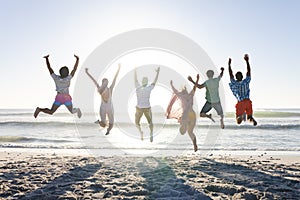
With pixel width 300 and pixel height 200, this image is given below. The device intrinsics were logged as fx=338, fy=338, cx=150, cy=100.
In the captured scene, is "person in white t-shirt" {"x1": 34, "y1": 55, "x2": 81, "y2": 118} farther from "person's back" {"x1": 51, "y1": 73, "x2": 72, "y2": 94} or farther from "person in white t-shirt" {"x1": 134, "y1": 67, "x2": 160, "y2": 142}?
"person in white t-shirt" {"x1": 134, "y1": 67, "x2": 160, "y2": 142}

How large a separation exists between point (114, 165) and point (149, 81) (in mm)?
3103

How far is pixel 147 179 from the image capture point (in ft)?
29.5

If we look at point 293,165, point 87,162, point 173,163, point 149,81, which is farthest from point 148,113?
point 293,165

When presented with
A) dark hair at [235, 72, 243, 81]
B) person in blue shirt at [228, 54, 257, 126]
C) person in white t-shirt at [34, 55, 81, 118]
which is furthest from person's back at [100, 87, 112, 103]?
dark hair at [235, 72, 243, 81]

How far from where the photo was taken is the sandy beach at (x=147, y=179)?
7.53m

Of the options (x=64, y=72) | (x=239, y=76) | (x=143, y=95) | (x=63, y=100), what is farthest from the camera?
(x=143, y=95)

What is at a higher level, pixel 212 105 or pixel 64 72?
pixel 64 72

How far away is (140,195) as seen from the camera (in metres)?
7.49

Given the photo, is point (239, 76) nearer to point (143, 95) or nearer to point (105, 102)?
point (143, 95)

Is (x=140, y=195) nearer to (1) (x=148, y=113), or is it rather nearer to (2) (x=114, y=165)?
(2) (x=114, y=165)

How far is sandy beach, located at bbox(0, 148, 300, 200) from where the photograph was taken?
7531 millimetres

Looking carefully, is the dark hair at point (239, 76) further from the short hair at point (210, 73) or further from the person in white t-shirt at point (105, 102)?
the person in white t-shirt at point (105, 102)

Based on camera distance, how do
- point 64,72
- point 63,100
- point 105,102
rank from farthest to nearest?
point 105,102
point 63,100
point 64,72

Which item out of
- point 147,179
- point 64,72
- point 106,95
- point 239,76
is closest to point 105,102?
point 106,95
